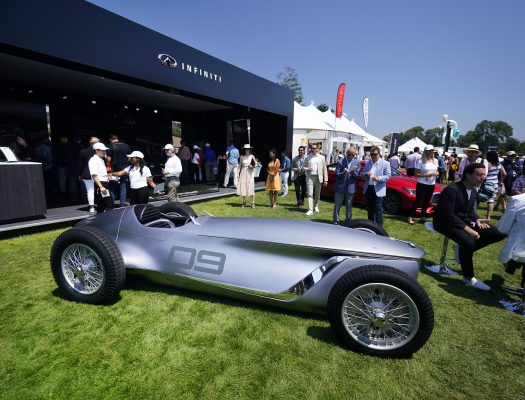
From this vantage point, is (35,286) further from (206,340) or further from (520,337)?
(520,337)

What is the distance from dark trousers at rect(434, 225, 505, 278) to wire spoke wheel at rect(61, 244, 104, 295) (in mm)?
4212

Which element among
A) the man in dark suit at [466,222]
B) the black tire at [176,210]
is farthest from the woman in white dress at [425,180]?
the black tire at [176,210]

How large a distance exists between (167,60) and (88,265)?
6431 millimetres

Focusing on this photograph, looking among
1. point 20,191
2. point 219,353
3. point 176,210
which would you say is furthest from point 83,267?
point 20,191

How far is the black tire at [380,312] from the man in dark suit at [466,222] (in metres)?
1.97

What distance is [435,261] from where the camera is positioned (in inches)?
183

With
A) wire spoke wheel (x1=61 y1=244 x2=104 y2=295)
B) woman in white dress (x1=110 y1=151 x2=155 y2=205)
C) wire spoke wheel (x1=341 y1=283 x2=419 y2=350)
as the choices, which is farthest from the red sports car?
wire spoke wheel (x1=61 y1=244 x2=104 y2=295)

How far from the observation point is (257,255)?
2.66 meters

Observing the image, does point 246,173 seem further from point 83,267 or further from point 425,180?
point 83,267

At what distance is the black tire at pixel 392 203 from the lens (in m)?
7.98

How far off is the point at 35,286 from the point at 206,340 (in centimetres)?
240

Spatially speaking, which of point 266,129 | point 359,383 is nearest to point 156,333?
point 359,383

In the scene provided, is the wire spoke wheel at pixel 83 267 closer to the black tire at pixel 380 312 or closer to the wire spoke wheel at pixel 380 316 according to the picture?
the black tire at pixel 380 312

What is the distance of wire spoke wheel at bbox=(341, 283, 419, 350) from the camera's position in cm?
224
